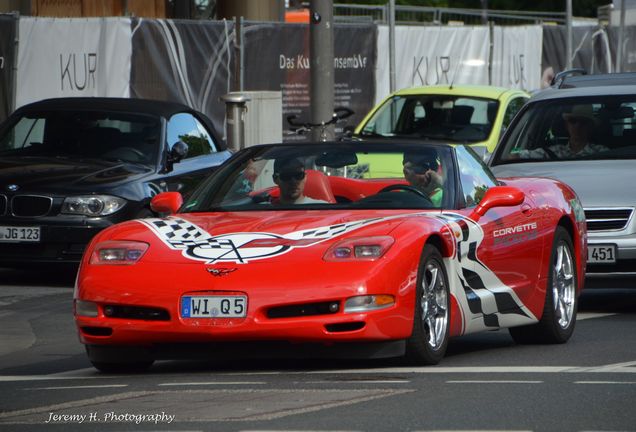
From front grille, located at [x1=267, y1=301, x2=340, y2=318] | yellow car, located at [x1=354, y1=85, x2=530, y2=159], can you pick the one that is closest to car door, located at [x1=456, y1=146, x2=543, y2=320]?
front grille, located at [x1=267, y1=301, x2=340, y2=318]

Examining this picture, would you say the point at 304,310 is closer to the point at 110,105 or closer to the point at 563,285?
the point at 563,285

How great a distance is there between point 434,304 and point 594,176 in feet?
13.3

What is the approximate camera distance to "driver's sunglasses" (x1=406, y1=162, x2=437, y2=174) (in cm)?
997

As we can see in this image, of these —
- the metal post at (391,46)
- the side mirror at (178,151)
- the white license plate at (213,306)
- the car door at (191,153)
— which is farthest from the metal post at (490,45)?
the white license plate at (213,306)

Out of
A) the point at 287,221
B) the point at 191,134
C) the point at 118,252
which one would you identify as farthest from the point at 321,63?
the point at 118,252

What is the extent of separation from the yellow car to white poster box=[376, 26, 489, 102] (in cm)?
727

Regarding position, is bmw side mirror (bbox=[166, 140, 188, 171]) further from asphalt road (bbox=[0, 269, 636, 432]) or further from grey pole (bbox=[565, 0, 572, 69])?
grey pole (bbox=[565, 0, 572, 69])

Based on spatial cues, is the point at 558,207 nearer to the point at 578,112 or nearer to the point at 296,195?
the point at 296,195

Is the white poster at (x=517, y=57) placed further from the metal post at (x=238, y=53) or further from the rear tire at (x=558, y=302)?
the rear tire at (x=558, y=302)

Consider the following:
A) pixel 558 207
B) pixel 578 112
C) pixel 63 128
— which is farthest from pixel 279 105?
pixel 558 207

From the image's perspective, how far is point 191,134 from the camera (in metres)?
16.4

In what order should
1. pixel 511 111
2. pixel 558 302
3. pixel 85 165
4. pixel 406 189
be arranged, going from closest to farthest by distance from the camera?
pixel 406 189
pixel 558 302
pixel 85 165
pixel 511 111

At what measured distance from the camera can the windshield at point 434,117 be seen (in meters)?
20.0

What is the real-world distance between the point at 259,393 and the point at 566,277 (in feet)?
12.1
